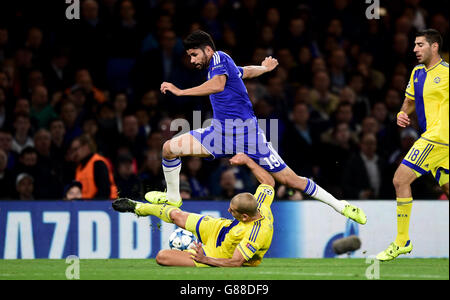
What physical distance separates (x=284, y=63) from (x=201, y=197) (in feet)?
14.5

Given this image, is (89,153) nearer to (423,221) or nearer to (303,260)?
(303,260)

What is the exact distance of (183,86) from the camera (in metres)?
15.7

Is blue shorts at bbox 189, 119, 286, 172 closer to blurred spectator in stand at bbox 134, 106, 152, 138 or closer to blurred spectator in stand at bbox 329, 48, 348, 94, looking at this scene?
blurred spectator in stand at bbox 134, 106, 152, 138

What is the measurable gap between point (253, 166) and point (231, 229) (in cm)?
82

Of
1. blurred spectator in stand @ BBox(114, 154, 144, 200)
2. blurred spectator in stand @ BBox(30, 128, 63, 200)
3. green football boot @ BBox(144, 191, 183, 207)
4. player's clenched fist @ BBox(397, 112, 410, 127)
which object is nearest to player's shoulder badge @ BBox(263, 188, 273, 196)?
green football boot @ BBox(144, 191, 183, 207)

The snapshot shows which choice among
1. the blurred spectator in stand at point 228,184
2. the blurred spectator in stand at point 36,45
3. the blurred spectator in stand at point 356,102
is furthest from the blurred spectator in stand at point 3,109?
the blurred spectator in stand at point 356,102

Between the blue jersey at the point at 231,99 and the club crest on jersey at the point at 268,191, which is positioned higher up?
the blue jersey at the point at 231,99

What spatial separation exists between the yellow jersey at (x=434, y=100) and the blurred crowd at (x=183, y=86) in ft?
12.2

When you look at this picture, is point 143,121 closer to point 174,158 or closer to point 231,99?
point 174,158

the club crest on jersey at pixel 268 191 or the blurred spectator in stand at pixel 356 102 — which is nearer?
the club crest on jersey at pixel 268 191

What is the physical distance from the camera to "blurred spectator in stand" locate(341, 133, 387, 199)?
14695 millimetres

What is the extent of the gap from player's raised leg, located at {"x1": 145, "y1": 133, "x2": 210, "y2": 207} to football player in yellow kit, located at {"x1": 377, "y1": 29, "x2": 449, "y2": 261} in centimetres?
238

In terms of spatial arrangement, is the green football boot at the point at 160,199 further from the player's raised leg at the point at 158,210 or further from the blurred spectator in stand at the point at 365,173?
the blurred spectator in stand at the point at 365,173

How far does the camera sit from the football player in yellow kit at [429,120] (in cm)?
1062
